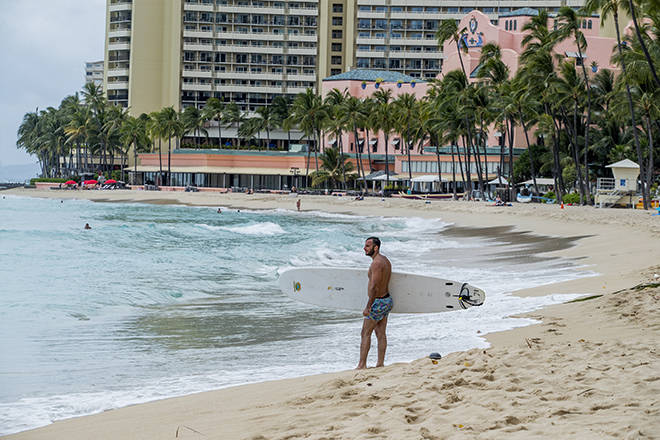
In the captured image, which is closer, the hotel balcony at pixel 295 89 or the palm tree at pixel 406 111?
the palm tree at pixel 406 111

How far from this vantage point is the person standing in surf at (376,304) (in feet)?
24.1

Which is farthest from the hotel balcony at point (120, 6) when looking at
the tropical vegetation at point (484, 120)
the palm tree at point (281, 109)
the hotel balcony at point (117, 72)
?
the palm tree at point (281, 109)

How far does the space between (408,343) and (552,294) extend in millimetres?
3634

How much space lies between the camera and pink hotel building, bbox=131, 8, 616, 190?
7112 centimetres

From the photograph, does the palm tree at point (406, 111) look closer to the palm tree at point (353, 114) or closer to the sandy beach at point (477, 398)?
the palm tree at point (353, 114)

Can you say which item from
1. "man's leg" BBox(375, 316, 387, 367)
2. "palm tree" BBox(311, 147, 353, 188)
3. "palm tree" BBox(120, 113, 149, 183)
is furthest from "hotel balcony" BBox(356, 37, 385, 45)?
"man's leg" BBox(375, 316, 387, 367)

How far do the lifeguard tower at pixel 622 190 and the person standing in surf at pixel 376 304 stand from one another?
3371 centimetres

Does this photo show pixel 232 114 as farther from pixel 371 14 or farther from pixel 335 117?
pixel 371 14

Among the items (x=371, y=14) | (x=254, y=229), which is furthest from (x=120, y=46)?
(x=254, y=229)

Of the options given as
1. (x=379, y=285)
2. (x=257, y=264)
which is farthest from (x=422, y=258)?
(x=379, y=285)

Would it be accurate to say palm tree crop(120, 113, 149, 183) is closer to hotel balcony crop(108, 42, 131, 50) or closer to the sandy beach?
hotel balcony crop(108, 42, 131, 50)

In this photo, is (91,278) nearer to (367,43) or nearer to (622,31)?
(622,31)

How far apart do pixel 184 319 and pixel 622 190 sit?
32.7 metres

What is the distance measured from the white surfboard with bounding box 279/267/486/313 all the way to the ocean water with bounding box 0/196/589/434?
1.50 feet
